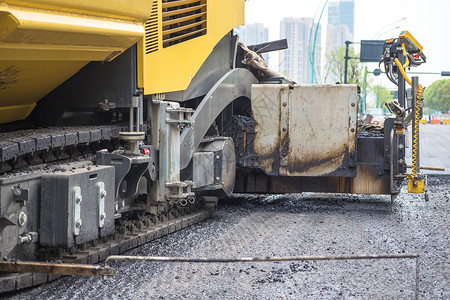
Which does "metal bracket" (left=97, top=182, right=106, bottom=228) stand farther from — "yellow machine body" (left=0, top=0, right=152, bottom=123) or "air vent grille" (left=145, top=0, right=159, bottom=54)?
"air vent grille" (left=145, top=0, right=159, bottom=54)

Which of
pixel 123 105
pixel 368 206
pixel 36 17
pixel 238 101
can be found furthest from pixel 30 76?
pixel 368 206

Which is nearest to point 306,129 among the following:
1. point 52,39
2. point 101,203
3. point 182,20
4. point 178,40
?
point 178,40

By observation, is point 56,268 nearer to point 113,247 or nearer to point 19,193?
point 19,193

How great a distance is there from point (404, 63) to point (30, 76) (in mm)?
6730

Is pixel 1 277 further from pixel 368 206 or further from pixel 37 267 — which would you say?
pixel 368 206

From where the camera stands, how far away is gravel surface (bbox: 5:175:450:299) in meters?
5.15

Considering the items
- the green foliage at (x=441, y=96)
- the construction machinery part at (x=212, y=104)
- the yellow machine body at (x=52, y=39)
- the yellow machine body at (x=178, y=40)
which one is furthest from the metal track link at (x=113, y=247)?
the green foliage at (x=441, y=96)

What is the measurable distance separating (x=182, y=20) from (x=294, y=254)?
2728mm

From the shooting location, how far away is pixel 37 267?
4.50 m

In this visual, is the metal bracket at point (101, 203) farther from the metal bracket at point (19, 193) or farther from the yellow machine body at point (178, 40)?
the yellow machine body at point (178, 40)

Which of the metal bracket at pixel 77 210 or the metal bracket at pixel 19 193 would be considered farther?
the metal bracket at pixel 77 210

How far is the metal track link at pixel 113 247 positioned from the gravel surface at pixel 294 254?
8 cm

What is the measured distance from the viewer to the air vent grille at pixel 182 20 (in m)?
7.16

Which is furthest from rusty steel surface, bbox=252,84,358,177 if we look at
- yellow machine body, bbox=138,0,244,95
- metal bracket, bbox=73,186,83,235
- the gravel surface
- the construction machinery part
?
metal bracket, bbox=73,186,83,235
